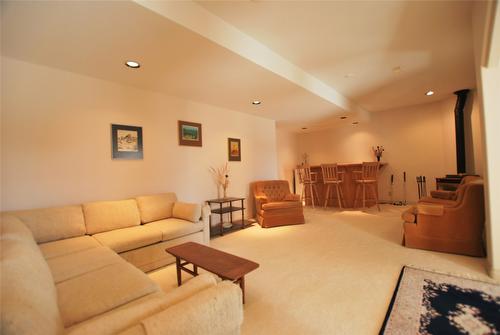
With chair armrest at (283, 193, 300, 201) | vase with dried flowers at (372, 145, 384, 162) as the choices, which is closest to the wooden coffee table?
chair armrest at (283, 193, 300, 201)

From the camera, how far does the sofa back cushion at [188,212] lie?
120 inches

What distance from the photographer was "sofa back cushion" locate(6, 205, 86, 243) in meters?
2.21

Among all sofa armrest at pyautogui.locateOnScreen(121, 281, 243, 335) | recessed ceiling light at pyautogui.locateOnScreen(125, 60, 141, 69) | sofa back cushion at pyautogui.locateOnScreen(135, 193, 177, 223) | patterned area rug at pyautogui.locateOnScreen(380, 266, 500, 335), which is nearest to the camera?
sofa armrest at pyautogui.locateOnScreen(121, 281, 243, 335)

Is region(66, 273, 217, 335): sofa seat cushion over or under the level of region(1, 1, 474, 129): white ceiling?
under

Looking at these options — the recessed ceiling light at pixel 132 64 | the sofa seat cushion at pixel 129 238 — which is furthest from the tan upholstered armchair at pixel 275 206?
the recessed ceiling light at pixel 132 64

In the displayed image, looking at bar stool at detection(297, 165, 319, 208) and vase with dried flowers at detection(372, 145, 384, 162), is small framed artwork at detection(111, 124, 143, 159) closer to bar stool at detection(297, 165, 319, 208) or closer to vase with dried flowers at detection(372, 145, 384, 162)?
bar stool at detection(297, 165, 319, 208)

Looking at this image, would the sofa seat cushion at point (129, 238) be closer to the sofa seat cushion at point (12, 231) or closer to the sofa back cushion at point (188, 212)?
the sofa back cushion at point (188, 212)

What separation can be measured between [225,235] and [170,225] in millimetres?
1298

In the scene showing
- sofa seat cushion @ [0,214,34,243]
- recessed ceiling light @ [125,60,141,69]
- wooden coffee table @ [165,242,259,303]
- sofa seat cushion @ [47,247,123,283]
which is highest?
recessed ceiling light @ [125,60,141,69]

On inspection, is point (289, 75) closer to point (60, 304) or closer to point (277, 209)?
point (277, 209)

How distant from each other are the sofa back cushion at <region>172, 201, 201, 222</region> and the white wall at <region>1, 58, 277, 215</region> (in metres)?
0.58

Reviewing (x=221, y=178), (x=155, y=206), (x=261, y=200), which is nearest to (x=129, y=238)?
(x=155, y=206)

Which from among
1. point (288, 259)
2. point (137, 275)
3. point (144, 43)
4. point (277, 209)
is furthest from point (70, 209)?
point (277, 209)

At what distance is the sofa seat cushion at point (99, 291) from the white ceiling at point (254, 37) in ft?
6.53
